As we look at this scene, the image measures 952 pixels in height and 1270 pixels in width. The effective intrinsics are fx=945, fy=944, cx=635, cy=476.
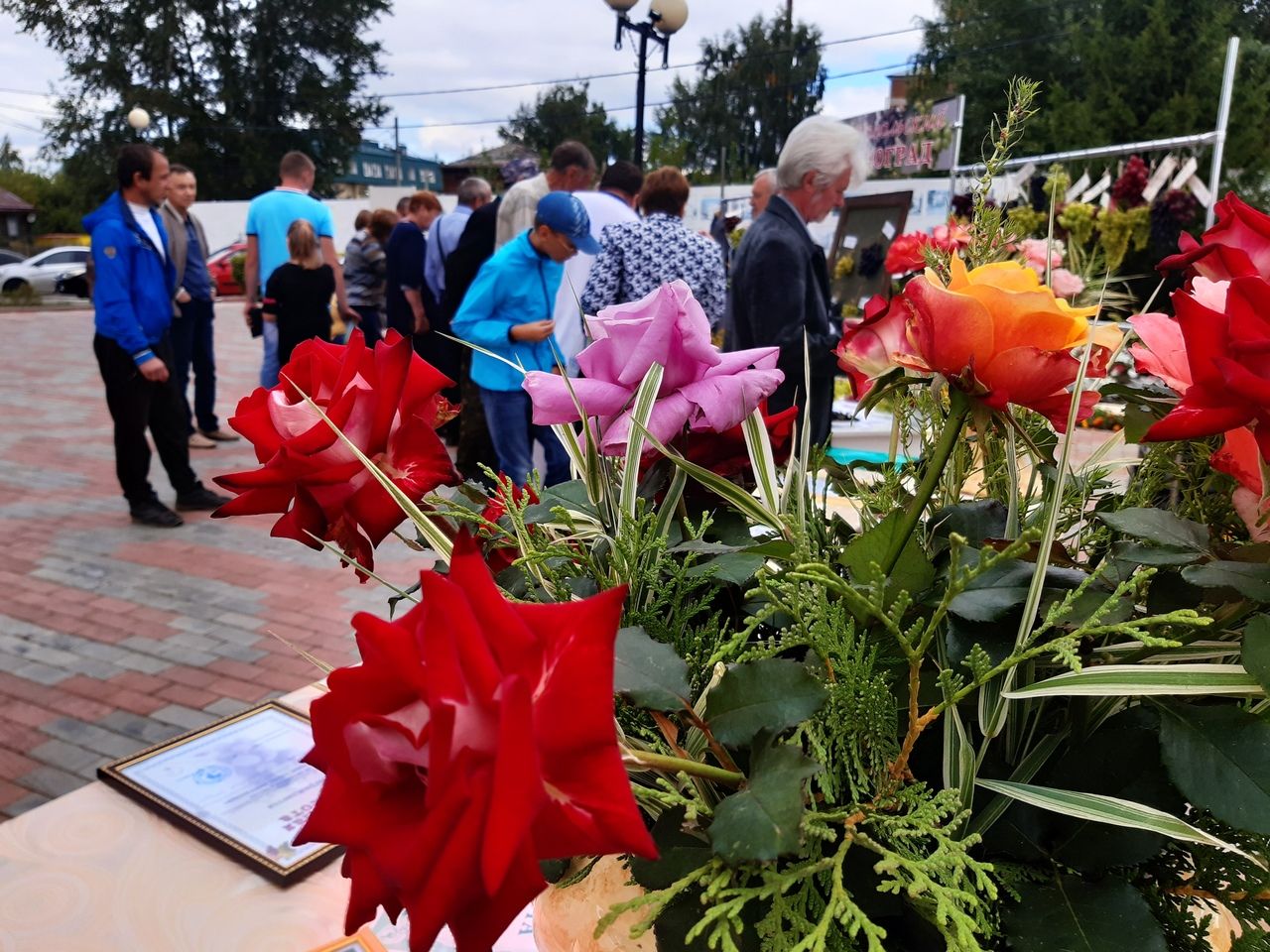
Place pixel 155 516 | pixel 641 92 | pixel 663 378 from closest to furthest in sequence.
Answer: pixel 663 378, pixel 155 516, pixel 641 92

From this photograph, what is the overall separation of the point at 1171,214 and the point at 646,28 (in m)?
3.42

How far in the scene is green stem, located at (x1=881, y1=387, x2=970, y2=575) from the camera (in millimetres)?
448

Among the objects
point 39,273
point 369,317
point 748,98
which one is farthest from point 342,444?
point 748,98

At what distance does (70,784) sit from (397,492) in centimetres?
252

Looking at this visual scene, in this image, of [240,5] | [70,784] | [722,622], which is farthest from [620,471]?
[240,5]

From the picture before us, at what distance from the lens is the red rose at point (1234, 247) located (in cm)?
47

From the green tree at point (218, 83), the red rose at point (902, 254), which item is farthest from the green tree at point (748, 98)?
the red rose at point (902, 254)

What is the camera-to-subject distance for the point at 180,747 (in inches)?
48.1

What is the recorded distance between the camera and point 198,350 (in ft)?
19.7

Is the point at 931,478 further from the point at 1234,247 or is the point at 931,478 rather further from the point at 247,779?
the point at 247,779

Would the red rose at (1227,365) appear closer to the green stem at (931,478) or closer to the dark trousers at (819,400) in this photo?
the green stem at (931,478)

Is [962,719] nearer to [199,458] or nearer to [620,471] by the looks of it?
[620,471]

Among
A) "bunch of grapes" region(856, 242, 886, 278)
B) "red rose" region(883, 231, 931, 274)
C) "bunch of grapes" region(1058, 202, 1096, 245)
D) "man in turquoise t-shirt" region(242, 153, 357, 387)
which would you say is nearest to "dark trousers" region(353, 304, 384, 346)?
"man in turquoise t-shirt" region(242, 153, 357, 387)

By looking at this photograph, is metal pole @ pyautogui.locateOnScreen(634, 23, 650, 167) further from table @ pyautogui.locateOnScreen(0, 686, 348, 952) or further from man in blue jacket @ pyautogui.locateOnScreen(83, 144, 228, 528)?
table @ pyautogui.locateOnScreen(0, 686, 348, 952)
